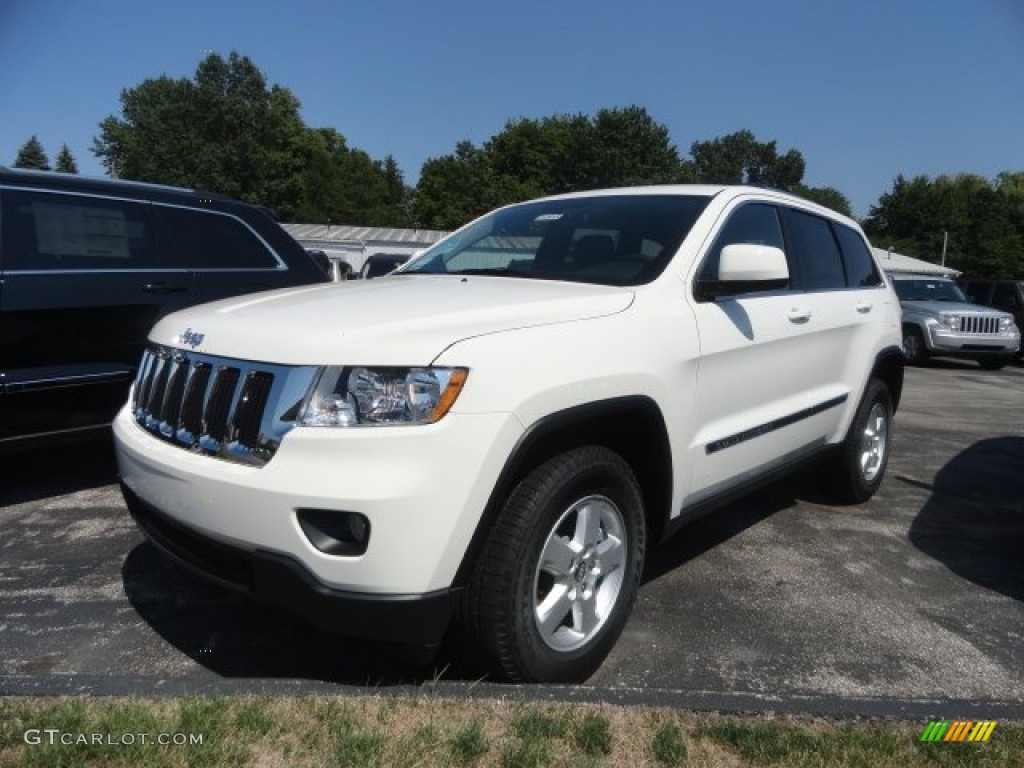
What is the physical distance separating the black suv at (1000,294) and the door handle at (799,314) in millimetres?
15146

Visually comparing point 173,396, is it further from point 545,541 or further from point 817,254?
point 817,254

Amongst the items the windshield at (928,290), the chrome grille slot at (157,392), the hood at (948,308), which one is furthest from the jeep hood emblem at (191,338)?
the windshield at (928,290)

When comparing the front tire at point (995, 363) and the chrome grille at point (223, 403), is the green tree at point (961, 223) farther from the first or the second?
the chrome grille at point (223, 403)

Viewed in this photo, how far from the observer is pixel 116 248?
4.60 metres

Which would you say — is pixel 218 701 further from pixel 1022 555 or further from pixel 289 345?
pixel 1022 555

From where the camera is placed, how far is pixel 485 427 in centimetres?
219

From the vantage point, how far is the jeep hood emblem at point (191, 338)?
2.58 metres

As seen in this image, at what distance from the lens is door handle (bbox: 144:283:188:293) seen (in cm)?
464

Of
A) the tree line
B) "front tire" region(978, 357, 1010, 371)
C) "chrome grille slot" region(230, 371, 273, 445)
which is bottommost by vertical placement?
"front tire" region(978, 357, 1010, 371)

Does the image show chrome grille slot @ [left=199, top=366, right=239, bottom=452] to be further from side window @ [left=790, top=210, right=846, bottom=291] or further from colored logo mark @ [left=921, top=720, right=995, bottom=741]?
side window @ [left=790, top=210, right=846, bottom=291]

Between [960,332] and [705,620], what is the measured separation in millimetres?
13937

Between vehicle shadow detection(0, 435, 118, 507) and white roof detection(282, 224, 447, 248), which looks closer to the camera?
vehicle shadow detection(0, 435, 118, 507)

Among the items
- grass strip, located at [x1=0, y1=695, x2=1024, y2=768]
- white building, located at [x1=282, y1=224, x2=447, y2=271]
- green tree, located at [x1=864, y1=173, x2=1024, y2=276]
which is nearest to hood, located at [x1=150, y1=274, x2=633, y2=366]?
grass strip, located at [x1=0, y1=695, x2=1024, y2=768]

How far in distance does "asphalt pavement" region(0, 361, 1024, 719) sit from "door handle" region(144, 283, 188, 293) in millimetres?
1253
